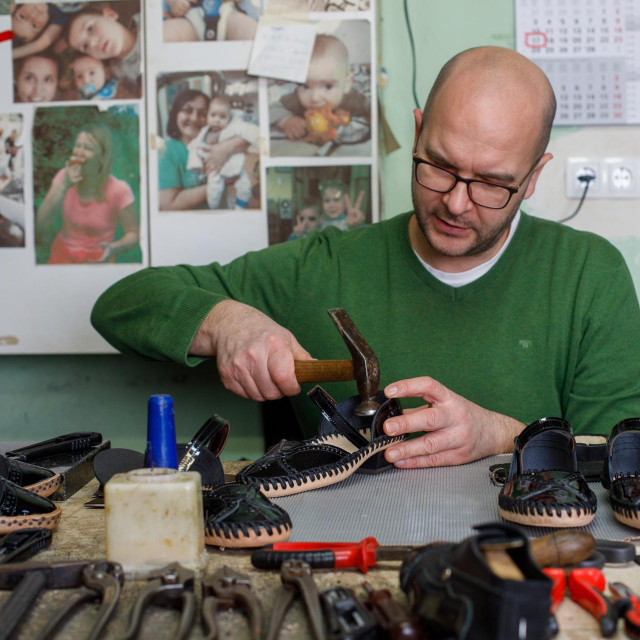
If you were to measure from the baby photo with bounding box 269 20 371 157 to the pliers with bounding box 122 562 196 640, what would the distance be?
1.46m

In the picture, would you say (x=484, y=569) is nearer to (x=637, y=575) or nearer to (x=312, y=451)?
(x=637, y=575)

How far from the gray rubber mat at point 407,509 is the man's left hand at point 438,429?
3cm

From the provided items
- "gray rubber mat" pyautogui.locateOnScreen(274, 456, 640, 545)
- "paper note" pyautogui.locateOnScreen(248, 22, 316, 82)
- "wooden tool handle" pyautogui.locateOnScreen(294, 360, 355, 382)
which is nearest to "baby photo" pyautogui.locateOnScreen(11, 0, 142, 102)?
"paper note" pyautogui.locateOnScreen(248, 22, 316, 82)

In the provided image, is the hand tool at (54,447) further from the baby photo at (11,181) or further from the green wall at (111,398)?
the baby photo at (11,181)

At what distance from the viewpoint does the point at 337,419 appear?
1.22 metres

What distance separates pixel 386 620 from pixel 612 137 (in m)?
1.75

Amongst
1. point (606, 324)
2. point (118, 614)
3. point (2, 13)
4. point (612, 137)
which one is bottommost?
point (118, 614)

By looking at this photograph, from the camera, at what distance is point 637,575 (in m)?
0.76

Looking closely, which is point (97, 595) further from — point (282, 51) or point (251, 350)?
point (282, 51)

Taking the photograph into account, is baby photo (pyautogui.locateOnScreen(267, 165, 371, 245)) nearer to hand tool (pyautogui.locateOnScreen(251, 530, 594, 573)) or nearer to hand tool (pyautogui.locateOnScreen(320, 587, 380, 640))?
hand tool (pyautogui.locateOnScreen(251, 530, 594, 573))

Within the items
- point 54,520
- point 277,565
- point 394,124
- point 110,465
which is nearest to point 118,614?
point 277,565

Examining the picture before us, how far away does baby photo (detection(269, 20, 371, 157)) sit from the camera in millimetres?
2006

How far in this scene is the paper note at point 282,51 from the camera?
2.01 m

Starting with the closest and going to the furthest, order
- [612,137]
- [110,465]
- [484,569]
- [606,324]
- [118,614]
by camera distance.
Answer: [484,569], [118,614], [110,465], [606,324], [612,137]
